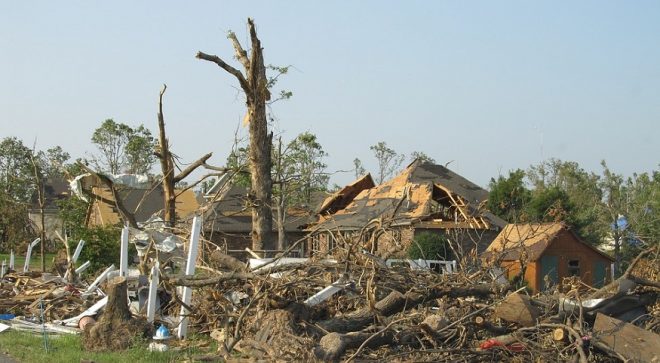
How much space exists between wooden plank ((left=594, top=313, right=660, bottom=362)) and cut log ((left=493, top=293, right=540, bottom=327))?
0.76 meters

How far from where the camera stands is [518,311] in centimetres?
948

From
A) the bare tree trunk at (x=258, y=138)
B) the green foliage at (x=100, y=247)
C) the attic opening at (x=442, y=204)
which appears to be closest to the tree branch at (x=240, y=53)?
the bare tree trunk at (x=258, y=138)

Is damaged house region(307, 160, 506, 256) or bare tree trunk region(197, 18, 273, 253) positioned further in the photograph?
damaged house region(307, 160, 506, 256)

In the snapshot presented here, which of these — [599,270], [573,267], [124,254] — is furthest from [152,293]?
[599,270]

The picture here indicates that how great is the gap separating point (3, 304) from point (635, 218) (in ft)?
78.2

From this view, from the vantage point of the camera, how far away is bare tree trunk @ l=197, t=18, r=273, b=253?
52.1 ft

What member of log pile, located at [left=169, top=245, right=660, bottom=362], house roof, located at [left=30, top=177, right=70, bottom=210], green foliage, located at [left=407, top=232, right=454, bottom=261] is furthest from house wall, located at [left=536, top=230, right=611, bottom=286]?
house roof, located at [left=30, top=177, right=70, bottom=210]

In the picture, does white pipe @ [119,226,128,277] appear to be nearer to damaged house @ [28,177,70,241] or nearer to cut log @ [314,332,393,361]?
cut log @ [314,332,393,361]

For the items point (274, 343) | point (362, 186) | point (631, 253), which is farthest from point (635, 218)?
point (274, 343)

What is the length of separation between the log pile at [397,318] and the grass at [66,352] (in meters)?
0.76

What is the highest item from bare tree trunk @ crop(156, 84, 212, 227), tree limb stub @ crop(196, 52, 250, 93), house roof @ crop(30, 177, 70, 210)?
house roof @ crop(30, 177, 70, 210)

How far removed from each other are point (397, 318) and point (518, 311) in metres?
1.54

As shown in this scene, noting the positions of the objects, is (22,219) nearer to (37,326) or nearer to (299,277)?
(37,326)

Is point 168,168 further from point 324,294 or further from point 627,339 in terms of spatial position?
point 627,339
